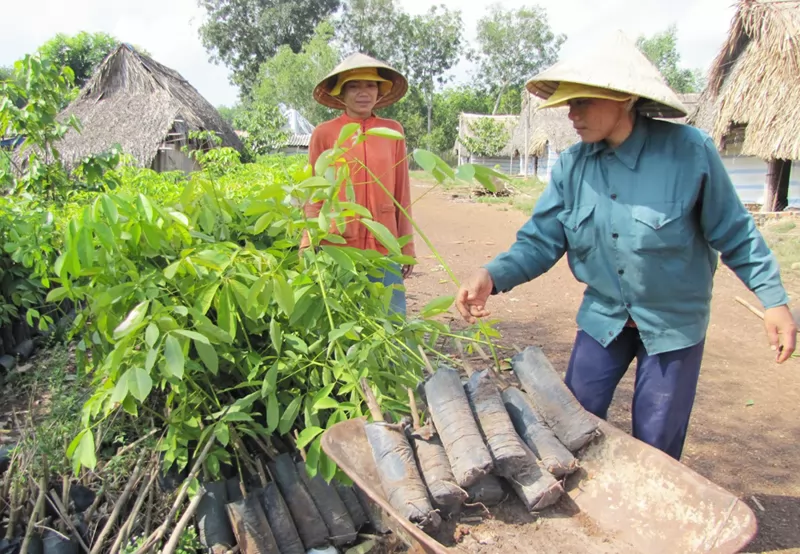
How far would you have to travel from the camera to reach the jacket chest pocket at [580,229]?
1.93 meters

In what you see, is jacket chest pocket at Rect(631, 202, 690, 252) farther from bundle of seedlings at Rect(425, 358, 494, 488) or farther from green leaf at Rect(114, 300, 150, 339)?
green leaf at Rect(114, 300, 150, 339)

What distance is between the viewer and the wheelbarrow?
1.33 metres

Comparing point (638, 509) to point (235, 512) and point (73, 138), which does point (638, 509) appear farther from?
point (73, 138)

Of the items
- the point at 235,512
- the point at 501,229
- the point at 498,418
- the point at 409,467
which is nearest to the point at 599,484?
the point at 498,418

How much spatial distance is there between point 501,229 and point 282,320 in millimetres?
9542

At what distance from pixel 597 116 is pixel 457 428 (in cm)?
105

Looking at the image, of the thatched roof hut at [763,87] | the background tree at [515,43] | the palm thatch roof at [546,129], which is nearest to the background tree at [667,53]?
the background tree at [515,43]

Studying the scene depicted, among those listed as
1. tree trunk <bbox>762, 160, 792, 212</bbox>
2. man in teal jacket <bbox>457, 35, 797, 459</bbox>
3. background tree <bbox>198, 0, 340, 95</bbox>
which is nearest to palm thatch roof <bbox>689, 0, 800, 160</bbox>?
tree trunk <bbox>762, 160, 792, 212</bbox>

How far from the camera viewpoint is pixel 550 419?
162cm

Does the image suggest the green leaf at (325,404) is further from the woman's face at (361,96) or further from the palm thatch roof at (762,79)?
the palm thatch roof at (762,79)

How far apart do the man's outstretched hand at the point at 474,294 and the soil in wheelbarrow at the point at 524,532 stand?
0.66m

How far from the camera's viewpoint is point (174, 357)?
60.9 inches

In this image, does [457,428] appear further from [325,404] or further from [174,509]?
[174,509]

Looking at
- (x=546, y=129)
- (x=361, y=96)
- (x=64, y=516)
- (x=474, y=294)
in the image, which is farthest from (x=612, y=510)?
(x=546, y=129)
